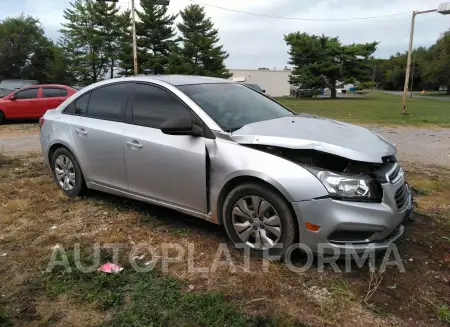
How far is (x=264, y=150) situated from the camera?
3.33 meters

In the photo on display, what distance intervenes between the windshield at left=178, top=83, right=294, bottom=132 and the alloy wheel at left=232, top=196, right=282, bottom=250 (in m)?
0.72

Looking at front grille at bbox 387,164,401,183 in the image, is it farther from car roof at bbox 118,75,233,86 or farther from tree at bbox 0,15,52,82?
tree at bbox 0,15,52,82

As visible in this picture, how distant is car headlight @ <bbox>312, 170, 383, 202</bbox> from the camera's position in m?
3.03

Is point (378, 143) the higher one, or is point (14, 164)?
point (378, 143)

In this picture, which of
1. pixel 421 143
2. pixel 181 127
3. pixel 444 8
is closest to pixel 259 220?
pixel 181 127

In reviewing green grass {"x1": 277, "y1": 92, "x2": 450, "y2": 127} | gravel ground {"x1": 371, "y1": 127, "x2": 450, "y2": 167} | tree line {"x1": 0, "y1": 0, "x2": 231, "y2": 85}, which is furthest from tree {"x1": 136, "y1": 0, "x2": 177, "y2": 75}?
gravel ground {"x1": 371, "y1": 127, "x2": 450, "y2": 167}

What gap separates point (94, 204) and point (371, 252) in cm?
325

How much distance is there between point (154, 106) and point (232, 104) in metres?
0.81

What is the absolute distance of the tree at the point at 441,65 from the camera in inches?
2574

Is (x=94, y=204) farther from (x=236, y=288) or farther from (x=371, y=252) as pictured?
(x=371, y=252)

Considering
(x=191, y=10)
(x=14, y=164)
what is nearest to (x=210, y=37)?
(x=191, y=10)

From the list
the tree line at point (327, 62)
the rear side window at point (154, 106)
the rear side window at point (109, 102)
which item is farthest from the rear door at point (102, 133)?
the tree line at point (327, 62)

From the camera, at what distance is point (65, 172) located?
5027 millimetres

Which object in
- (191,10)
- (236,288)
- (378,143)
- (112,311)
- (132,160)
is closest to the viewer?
(112,311)
